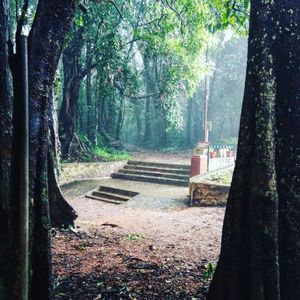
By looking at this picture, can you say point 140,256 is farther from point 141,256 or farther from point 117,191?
point 117,191

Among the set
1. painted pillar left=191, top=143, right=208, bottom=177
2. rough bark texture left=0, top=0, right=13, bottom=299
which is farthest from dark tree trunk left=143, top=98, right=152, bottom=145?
rough bark texture left=0, top=0, right=13, bottom=299

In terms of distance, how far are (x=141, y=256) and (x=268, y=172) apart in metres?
2.93

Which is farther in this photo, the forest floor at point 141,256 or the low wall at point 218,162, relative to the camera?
the low wall at point 218,162

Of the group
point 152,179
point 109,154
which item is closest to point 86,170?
point 152,179

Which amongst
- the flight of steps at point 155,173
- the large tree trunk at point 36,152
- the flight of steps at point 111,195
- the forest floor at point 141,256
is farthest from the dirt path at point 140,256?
the flight of steps at point 155,173

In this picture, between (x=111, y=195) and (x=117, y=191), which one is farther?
(x=117, y=191)

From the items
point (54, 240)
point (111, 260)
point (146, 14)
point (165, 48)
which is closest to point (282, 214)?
point (111, 260)

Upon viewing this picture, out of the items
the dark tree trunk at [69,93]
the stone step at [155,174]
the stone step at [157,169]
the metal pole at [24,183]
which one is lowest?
the stone step at [155,174]

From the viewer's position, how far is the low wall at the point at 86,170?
46.3ft

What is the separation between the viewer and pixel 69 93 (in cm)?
1543

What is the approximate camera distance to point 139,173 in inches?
642

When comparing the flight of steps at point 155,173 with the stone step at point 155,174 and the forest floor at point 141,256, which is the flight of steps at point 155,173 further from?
the forest floor at point 141,256

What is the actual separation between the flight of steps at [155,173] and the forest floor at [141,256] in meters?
5.54

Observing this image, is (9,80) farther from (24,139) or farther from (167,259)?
(167,259)
